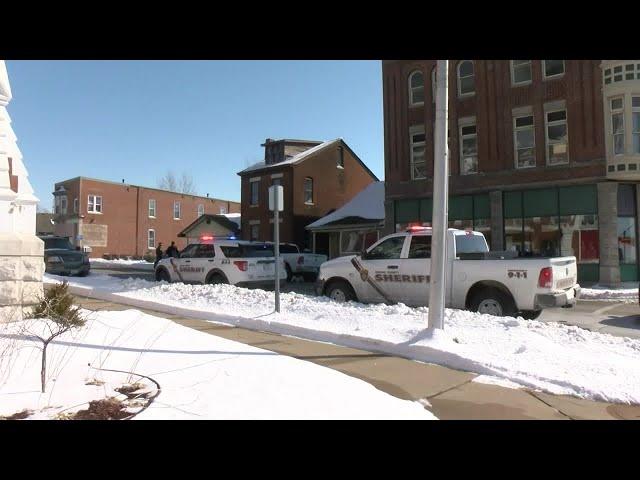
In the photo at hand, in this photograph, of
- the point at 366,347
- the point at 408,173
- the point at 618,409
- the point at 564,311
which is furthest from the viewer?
the point at 408,173

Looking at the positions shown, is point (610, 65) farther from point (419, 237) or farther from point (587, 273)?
point (419, 237)

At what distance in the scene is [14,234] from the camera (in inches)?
320

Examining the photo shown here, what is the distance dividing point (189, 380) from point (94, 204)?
4413cm

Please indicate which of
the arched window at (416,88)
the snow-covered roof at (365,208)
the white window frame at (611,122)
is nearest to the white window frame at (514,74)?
the white window frame at (611,122)

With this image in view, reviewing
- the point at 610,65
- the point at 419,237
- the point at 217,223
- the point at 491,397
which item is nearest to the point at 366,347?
the point at 491,397

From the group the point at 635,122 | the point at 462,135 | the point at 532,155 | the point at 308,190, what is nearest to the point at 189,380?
the point at 532,155

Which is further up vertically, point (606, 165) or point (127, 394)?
point (606, 165)

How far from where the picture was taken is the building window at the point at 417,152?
24.4 meters

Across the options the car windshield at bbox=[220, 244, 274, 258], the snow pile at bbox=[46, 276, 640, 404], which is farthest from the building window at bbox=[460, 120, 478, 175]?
the snow pile at bbox=[46, 276, 640, 404]

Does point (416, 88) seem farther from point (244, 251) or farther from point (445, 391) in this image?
point (445, 391)

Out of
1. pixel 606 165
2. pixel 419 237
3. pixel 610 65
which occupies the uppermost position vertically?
pixel 610 65

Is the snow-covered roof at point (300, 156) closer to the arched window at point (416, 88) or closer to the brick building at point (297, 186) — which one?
the brick building at point (297, 186)

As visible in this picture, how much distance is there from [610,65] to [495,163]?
5.46 m

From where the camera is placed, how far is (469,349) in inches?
259
